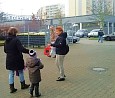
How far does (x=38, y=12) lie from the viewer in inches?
2655

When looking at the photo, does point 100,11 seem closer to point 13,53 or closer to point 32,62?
point 13,53

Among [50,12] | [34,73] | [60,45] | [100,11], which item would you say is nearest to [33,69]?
[34,73]

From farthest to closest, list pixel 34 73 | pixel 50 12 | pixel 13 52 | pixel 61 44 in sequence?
pixel 50 12
pixel 61 44
pixel 13 52
pixel 34 73

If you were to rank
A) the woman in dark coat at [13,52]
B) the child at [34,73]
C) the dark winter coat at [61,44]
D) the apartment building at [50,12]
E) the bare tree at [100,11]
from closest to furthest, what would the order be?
1. the child at [34,73]
2. the woman in dark coat at [13,52]
3. the dark winter coat at [61,44]
4. the bare tree at [100,11]
5. the apartment building at [50,12]

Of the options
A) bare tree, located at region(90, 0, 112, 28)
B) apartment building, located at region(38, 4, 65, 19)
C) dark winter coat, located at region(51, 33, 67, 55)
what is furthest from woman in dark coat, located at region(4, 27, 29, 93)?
apartment building, located at region(38, 4, 65, 19)

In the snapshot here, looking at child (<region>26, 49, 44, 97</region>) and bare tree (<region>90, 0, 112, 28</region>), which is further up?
bare tree (<region>90, 0, 112, 28</region>)

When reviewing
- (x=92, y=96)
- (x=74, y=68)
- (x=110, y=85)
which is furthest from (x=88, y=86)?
(x=74, y=68)

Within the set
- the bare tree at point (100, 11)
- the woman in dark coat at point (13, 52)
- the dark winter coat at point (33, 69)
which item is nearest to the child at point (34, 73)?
the dark winter coat at point (33, 69)

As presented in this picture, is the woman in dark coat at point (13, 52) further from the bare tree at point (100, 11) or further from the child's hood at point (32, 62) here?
the bare tree at point (100, 11)

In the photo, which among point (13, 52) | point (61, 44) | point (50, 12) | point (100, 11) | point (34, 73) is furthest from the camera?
point (50, 12)

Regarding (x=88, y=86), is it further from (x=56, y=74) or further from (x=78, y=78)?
(x=56, y=74)

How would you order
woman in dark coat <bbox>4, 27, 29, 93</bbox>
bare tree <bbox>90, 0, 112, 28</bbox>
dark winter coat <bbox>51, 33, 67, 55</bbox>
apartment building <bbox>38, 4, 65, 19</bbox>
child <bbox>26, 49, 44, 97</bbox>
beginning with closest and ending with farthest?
1. child <bbox>26, 49, 44, 97</bbox>
2. woman in dark coat <bbox>4, 27, 29, 93</bbox>
3. dark winter coat <bbox>51, 33, 67, 55</bbox>
4. bare tree <bbox>90, 0, 112, 28</bbox>
5. apartment building <bbox>38, 4, 65, 19</bbox>

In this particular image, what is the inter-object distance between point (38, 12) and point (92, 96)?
203ft

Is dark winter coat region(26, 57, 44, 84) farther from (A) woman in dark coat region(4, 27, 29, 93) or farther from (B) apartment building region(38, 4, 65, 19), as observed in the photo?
(B) apartment building region(38, 4, 65, 19)
